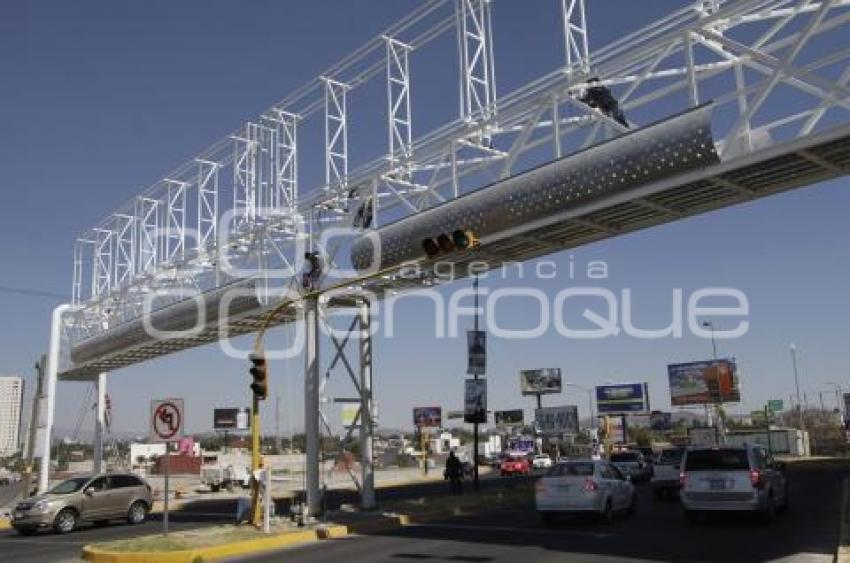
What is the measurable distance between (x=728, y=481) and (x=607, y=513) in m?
3.36

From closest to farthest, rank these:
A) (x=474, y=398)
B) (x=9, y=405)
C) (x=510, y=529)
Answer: (x=510, y=529)
(x=474, y=398)
(x=9, y=405)

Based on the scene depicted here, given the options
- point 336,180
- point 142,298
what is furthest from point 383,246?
point 142,298

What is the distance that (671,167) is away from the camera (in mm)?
14648

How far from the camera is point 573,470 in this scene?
66.8ft

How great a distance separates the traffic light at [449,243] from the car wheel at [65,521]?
1514cm

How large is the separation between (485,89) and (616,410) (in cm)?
7312

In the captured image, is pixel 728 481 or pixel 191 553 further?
pixel 728 481

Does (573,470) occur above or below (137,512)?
above

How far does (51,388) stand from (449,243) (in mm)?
26308

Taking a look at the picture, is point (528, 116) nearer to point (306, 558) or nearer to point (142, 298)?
point (306, 558)

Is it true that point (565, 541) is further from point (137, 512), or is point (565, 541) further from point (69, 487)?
point (69, 487)

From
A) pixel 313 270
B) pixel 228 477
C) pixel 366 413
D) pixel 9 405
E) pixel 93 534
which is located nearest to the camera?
pixel 93 534

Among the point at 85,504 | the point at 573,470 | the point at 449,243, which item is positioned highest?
the point at 449,243

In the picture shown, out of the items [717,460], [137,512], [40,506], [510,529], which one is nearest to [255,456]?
[510,529]
